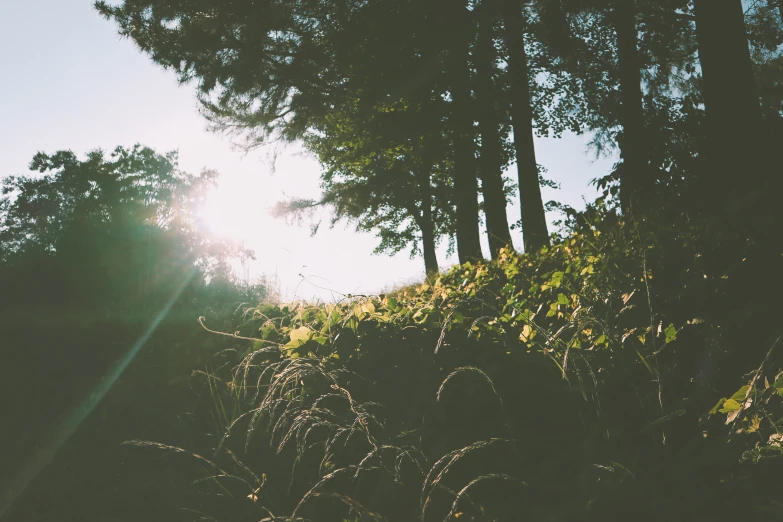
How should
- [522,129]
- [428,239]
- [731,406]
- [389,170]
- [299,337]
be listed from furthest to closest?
[428,239], [389,170], [522,129], [299,337], [731,406]

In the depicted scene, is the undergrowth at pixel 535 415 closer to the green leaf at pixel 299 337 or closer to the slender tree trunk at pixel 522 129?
the green leaf at pixel 299 337

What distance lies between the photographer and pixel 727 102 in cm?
358

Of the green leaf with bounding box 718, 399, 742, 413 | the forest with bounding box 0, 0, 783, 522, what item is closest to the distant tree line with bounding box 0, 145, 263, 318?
the forest with bounding box 0, 0, 783, 522

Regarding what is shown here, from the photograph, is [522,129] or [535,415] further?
[522,129]

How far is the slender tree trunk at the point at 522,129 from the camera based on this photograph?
8.43 metres

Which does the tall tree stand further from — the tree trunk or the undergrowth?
the undergrowth

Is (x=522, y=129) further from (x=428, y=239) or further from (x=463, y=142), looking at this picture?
(x=428, y=239)

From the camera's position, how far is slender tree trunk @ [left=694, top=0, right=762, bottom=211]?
315 centimetres

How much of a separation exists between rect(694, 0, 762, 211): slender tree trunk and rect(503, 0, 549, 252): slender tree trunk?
4481 mm

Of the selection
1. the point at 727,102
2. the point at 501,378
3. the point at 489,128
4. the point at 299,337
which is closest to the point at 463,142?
the point at 489,128

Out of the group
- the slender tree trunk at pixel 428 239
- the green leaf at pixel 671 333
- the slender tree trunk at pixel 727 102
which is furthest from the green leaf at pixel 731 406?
the slender tree trunk at pixel 428 239

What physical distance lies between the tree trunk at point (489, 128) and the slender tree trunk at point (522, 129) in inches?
15.3

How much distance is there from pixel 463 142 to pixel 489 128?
703mm

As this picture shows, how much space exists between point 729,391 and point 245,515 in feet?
7.53
